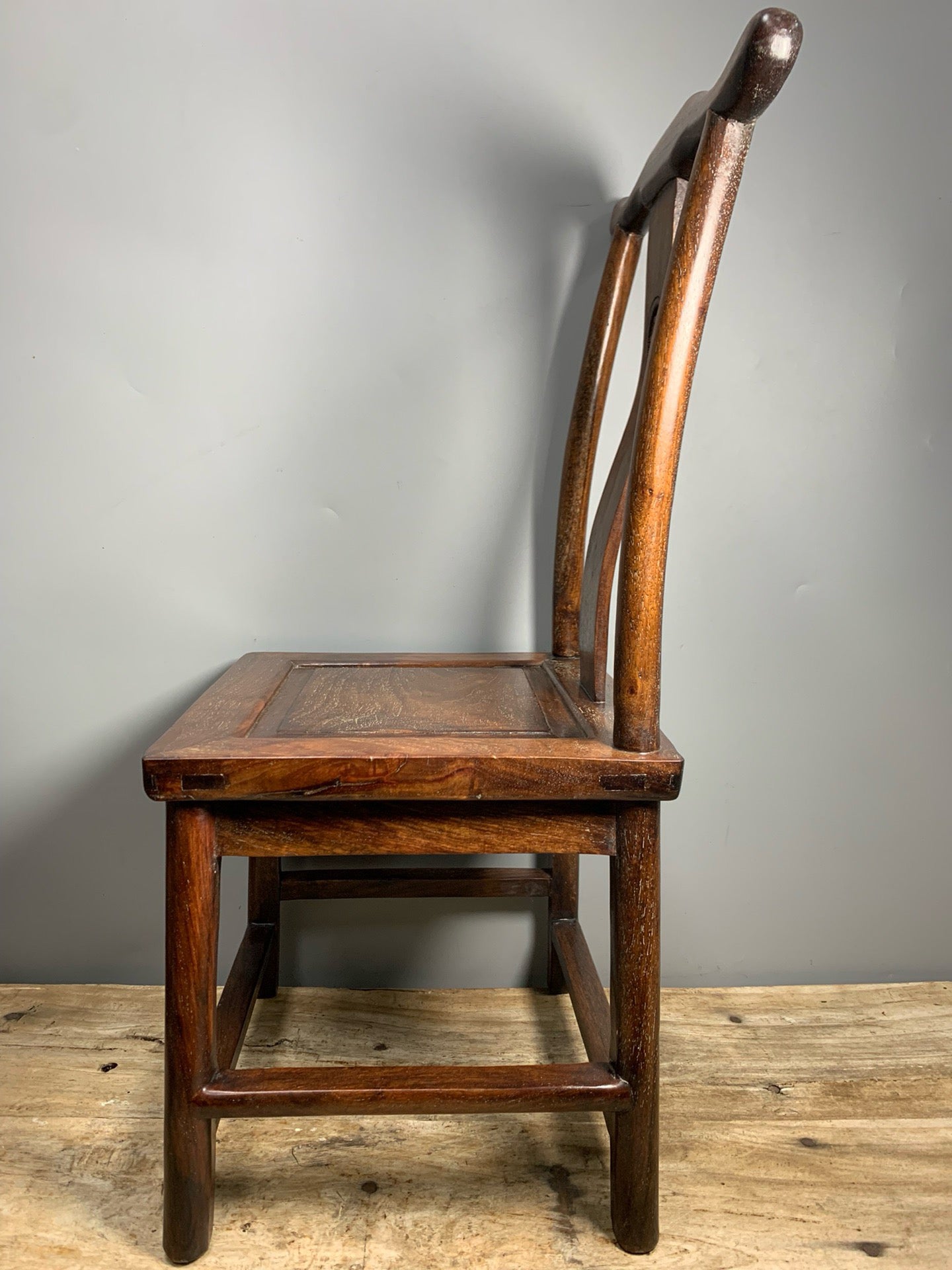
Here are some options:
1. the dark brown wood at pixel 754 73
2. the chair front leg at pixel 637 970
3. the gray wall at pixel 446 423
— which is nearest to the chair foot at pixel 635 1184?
the chair front leg at pixel 637 970

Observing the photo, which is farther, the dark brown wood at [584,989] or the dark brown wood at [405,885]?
the dark brown wood at [405,885]

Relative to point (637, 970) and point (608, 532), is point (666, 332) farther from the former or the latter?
point (637, 970)

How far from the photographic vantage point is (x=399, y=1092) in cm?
79

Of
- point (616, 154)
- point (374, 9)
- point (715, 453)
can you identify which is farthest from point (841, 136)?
point (374, 9)

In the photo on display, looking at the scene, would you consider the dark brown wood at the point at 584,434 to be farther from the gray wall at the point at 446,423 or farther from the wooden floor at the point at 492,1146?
the wooden floor at the point at 492,1146

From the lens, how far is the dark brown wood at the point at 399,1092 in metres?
0.79

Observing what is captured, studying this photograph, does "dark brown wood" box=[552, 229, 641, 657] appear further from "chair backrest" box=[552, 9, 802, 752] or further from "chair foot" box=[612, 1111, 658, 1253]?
"chair foot" box=[612, 1111, 658, 1253]

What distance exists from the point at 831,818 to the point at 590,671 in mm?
537

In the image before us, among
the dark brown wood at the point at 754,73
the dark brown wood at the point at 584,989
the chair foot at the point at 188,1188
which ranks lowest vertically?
the chair foot at the point at 188,1188

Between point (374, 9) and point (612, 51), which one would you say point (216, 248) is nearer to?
point (374, 9)

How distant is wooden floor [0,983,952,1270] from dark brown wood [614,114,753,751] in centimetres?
47

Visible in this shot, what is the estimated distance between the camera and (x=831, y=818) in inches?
51.4

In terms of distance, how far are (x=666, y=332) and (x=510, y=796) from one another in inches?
15.5

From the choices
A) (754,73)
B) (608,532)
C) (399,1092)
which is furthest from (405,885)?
(754,73)
